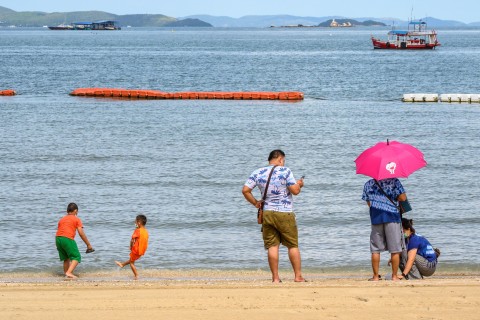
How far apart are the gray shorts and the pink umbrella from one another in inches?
26.4

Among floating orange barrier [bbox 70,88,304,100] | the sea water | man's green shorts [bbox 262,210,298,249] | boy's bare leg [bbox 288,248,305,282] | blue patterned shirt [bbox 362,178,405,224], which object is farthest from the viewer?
floating orange barrier [bbox 70,88,304,100]

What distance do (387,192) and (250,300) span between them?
8.11 ft

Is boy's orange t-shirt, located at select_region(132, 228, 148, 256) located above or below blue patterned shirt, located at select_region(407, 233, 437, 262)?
below

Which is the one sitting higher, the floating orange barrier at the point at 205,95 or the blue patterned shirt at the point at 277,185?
the blue patterned shirt at the point at 277,185

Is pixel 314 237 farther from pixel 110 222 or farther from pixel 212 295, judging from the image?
pixel 212 295

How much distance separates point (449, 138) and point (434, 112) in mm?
12357

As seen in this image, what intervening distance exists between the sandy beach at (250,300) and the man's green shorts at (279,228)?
58cm

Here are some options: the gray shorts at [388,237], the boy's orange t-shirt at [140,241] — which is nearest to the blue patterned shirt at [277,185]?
the gray shorts at [388,237]

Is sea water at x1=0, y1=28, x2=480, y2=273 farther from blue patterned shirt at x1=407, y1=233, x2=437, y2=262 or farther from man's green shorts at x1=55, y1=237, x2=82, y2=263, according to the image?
blue patterned shirt at x1=407, y1=233, x2=437, y2=262

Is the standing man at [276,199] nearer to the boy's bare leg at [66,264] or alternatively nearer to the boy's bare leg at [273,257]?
the boy's bare leg at [273,257]

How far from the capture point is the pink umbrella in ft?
39.3

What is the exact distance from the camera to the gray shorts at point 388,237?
478 inches

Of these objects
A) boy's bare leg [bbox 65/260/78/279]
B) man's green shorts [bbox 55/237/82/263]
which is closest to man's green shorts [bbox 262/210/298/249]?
man's green shorts [bbox 55/237/82/263]

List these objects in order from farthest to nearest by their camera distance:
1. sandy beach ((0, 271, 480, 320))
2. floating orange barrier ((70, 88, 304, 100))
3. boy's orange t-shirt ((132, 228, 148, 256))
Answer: floating orange barrier ((70, 88, 304, 100)) → boy's orange t-shirt ((132, 228, 148, 256)) → sandy beach ((0, 271, 480, 320))
